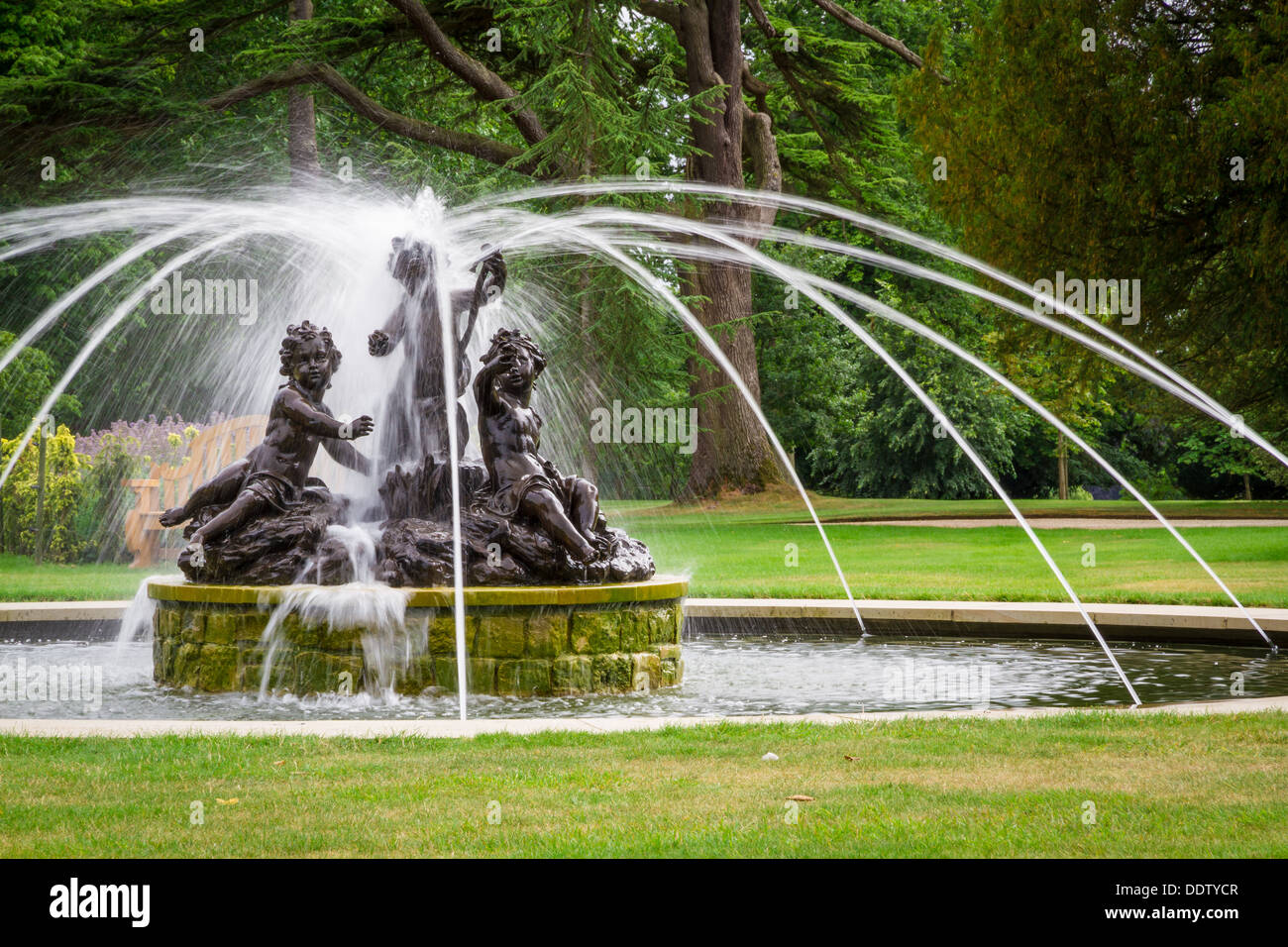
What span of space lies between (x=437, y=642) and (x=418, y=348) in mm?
2701

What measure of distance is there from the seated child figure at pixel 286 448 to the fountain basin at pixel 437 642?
72 cm

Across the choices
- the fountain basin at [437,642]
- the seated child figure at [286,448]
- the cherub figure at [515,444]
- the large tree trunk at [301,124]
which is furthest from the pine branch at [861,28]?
the fountain basin at [437,642]

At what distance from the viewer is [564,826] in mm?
5488

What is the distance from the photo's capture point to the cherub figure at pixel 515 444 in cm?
1042

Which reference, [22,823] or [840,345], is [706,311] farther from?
[22,823]

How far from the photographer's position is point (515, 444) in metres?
10.6

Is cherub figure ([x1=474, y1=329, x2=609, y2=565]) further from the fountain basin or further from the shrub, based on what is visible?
the shrub

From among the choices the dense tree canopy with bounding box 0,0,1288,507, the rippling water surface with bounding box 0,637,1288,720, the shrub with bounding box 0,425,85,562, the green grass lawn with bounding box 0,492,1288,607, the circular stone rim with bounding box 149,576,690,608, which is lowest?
the rippling water surface with bounding box 0,637,1288,720

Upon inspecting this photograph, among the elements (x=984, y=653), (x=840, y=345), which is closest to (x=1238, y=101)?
(x=984, y=653)

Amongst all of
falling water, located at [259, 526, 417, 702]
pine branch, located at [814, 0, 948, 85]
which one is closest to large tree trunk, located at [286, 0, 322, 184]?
pine branch, located at [814, 0, 948, 85]

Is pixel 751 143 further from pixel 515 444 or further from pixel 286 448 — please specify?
pixel 286 448

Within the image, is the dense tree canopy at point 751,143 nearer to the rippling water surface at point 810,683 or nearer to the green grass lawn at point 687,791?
the rippling water surface at point 810,683

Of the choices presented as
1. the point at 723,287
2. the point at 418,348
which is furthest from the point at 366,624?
the point at 723,287

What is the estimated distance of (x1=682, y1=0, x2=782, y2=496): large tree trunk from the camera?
30.2 m
